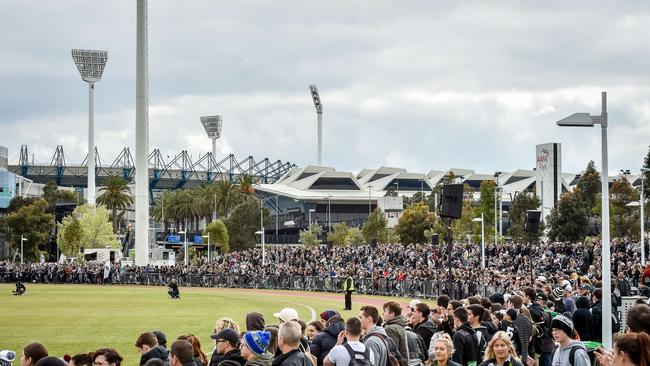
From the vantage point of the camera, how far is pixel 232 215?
151 metres

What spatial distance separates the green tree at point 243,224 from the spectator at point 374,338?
137341mm

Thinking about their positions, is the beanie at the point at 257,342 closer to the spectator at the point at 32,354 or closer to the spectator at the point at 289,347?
the spectator at the point at 289,347

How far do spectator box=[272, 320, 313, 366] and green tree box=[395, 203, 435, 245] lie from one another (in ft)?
306

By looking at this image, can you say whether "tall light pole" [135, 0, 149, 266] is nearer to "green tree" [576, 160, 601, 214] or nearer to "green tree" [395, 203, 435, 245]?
"green tree" [395, 203, 435, 245]

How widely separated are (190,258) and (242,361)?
132 metres

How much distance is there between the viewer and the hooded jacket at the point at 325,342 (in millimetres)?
12539

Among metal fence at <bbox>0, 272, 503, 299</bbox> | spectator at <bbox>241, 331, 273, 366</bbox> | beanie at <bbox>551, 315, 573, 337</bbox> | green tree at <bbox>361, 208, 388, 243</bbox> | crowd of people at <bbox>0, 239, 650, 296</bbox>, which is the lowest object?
metal fence at <bbox>0, 272, 503, 299</bbox>

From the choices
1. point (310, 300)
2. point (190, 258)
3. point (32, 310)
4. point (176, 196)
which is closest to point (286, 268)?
point (310, 300)

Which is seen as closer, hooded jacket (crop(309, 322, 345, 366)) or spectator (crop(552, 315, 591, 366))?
spectator (crop(552, 315, 591, 366))

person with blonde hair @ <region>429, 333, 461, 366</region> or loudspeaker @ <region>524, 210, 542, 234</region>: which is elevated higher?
loudspeaker @ <region>524, 210, 542, 234</region>

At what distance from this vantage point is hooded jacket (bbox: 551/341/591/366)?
10758mm

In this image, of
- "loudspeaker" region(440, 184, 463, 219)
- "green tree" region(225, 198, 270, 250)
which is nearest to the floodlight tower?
"green tree" region(225, 198, 270, 250)

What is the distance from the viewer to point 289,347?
9.62m

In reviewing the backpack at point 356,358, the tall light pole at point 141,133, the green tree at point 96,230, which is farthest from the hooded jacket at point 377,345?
the green tree at point 96,230
